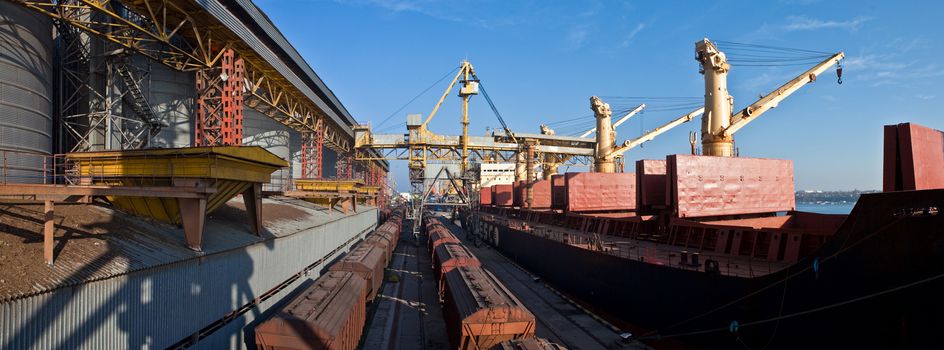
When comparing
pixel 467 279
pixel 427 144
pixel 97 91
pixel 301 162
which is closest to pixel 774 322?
pixel 467 279

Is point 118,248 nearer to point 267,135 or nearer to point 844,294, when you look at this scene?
point 844,294

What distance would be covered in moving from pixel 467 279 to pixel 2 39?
23.6 metres

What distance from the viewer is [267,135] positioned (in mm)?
43281

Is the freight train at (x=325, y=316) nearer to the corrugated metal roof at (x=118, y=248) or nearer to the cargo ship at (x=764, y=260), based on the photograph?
the corrugated metal roof at (x=118, y=248)

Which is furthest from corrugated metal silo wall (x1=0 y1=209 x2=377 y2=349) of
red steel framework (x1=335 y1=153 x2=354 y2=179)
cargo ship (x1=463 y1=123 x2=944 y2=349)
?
red steel framework (x1=335 y1=153 x2=354 y2=179)

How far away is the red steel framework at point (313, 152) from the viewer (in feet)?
155

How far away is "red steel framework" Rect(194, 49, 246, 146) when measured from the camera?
25969 mm

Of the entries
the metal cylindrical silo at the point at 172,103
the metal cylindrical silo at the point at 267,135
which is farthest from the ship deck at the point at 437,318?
the metal cylindrical silo at the point at 267,135

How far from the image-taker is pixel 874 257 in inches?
371

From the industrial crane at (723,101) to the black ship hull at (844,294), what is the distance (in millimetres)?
10179

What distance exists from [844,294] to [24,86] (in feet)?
107

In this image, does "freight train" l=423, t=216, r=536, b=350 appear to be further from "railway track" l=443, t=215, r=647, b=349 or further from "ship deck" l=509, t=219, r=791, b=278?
"ship deck" l=509, t=219, r=791, b=278

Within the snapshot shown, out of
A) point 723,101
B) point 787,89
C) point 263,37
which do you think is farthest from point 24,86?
point 787,89

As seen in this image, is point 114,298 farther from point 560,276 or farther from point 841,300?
point 560,276
